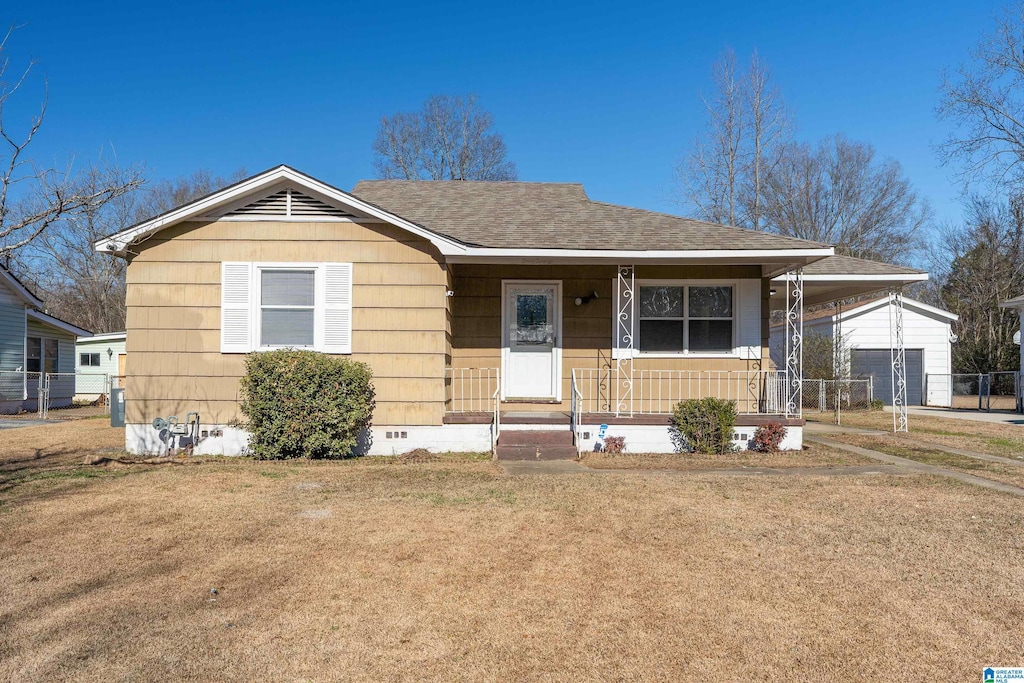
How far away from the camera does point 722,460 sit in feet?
29.9

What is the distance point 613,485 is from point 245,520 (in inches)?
149

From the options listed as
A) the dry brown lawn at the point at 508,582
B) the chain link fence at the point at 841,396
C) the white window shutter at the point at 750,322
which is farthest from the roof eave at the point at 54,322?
the chain link fence at the point at 841,396

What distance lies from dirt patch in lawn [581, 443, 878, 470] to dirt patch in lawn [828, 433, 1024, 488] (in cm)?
91

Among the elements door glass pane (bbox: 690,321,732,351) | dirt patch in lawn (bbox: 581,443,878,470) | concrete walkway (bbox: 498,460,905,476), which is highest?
door glass pane (bbox: 690,321,732,351)

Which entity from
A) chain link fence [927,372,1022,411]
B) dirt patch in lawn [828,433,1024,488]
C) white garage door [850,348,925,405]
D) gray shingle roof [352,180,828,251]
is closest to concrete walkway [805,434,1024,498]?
dirt patch in lawn [828,433,1024,488]

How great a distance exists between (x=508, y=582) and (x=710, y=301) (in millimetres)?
7865

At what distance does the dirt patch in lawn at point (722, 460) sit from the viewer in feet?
28.3

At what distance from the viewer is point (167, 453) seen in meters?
9.52

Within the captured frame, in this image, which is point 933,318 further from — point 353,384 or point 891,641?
point 891,641

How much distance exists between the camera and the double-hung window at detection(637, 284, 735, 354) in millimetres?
10953

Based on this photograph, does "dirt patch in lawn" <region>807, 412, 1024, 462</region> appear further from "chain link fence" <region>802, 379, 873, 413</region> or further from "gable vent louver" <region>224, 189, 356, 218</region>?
"gable vent louver" <region>224, 189, 356, 218</region>

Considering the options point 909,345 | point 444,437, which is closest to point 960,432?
point 444,437

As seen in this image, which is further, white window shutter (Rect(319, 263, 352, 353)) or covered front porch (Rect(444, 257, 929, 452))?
covered front porch (Rect(444, 257, 929, 452))

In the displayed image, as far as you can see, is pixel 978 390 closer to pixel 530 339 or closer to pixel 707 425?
pixel 707 425
